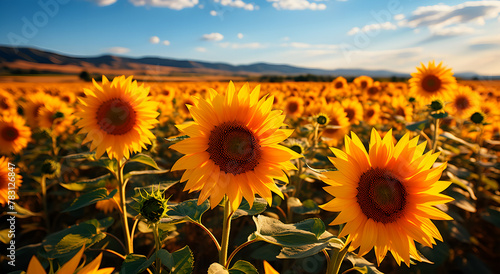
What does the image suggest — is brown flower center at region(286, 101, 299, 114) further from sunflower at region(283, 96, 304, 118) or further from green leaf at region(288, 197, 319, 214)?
green leaf at region(288, 197, 319, 214)

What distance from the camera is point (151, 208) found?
4.99 ft

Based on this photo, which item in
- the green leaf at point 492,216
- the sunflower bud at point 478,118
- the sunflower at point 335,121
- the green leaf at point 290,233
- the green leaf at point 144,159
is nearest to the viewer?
the green leaf at point 290,233

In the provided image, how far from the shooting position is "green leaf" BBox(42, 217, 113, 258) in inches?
72.0

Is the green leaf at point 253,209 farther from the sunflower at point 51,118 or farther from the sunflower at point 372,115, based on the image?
the sunflower at point 372,115

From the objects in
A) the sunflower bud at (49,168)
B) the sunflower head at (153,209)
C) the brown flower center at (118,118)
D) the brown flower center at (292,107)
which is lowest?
the sunflower bud at (49,168)

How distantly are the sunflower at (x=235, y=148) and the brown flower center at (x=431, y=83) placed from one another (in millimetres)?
4233

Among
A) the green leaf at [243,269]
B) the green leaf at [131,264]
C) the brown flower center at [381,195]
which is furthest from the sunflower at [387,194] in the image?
the green leaf at [131,264]

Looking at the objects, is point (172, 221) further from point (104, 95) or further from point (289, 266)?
point (289, 266)

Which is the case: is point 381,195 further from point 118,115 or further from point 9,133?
point 9,133

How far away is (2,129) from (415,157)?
5.52 m

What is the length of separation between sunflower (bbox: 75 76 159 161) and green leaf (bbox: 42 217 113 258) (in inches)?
25.1

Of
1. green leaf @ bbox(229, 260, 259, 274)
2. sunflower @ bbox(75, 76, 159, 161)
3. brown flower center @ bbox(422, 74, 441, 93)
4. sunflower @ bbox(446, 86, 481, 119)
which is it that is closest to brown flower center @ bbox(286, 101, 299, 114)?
brown flower center @ bbox(422, 74, 441, 93)

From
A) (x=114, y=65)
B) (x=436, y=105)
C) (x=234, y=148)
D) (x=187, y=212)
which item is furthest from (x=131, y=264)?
(x=114, y=65)

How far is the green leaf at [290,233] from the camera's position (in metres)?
1.41
